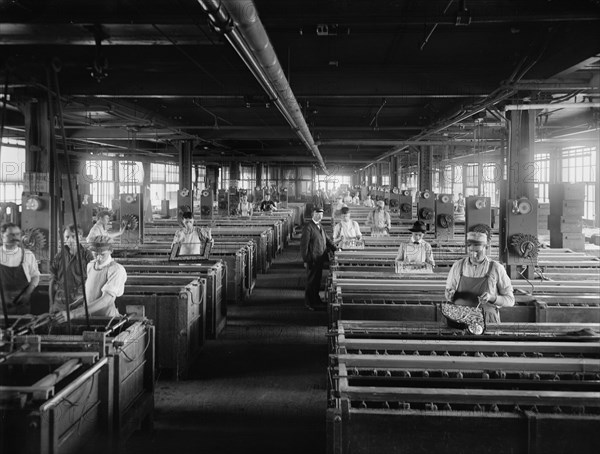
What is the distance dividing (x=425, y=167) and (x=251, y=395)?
14.7 m

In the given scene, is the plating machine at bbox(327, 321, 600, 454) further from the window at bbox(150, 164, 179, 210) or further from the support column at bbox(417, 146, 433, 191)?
the window at bbox(150, 164, 179, 210)

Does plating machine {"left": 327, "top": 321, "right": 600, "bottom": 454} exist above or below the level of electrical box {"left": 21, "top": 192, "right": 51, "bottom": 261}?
below

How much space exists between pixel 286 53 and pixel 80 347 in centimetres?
562

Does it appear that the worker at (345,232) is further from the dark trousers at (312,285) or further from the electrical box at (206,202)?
the electrical box at (206,202)

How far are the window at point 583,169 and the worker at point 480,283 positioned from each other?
1449cm

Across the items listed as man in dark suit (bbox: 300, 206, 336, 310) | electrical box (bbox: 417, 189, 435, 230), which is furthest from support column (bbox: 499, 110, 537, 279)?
electrical box (bbox: 417, 189, 435, 230)

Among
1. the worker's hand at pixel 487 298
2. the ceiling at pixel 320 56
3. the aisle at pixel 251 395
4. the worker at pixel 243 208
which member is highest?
the ceiling at pixel 320 56

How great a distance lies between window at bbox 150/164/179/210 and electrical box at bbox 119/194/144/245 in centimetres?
2263

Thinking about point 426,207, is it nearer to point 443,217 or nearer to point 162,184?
point 443,217

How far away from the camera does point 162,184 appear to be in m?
37.1

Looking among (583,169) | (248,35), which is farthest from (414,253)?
(583,169)

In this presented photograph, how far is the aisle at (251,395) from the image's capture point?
18.3 ft

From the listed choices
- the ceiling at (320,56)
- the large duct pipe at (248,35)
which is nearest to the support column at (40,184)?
the ceiling at (320,56)

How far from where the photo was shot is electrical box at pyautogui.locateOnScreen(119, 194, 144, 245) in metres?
13.2
